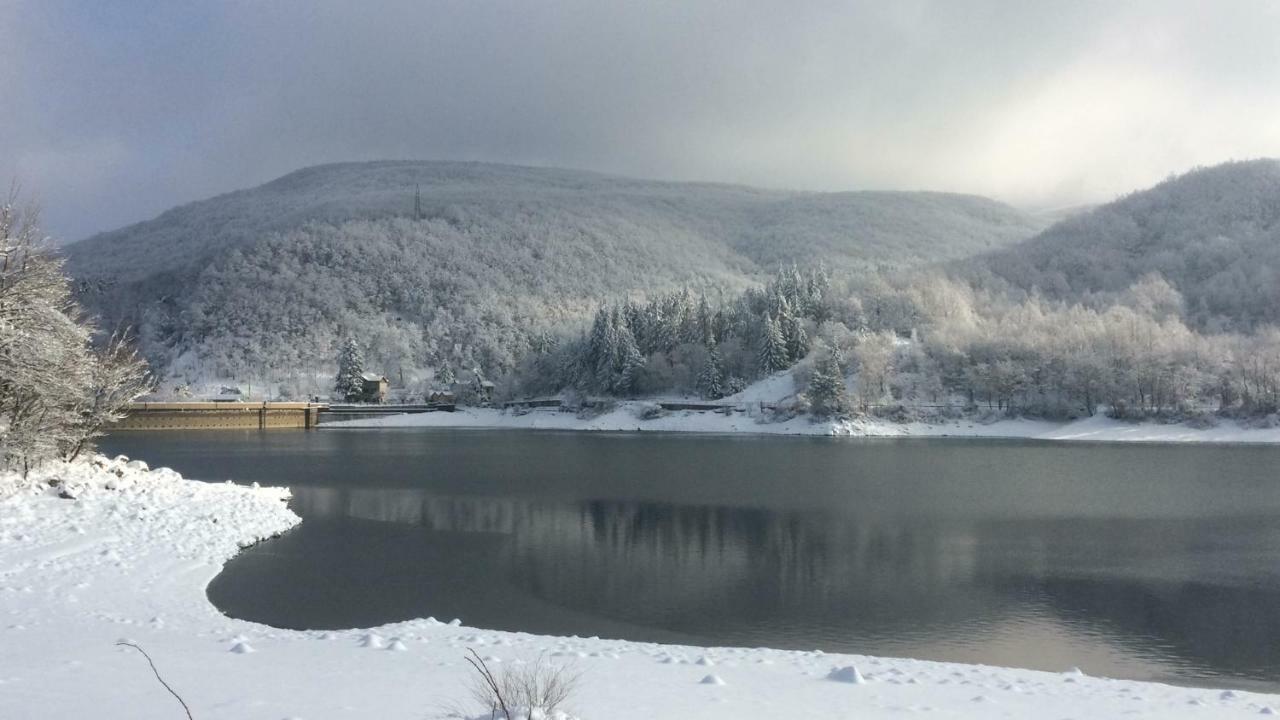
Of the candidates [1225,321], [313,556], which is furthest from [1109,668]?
[1225,321]

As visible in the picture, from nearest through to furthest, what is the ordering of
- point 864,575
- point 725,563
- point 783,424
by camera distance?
point 864,575
point 725,563
point 783,424

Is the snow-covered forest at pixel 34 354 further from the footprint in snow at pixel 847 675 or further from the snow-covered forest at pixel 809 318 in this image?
the snow-covered forest at pixel 809 318

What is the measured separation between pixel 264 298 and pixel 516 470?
397 ft

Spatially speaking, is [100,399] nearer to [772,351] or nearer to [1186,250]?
[772,351]

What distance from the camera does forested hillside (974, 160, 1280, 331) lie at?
10306 centimetres

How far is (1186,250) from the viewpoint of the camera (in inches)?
4764

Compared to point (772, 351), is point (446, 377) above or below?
below

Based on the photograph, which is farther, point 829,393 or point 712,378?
point 712,378

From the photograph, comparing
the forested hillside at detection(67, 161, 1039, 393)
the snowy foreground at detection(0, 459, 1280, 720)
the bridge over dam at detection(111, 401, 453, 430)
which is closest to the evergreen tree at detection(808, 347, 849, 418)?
the bridge over dam at detection(111, 401, 453, 430)

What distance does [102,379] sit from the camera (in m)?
25.2

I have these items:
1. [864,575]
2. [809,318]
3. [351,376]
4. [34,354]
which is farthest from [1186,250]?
[34,354]

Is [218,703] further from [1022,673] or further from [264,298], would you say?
[264,298]

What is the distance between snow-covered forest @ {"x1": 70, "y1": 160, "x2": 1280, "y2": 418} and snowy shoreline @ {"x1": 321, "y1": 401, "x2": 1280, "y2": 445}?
2.19 meters

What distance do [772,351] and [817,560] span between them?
7819 centimetres
